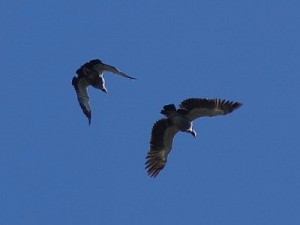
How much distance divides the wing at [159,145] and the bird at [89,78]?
88.3 inches

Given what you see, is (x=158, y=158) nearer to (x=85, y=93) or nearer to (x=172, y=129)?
(x=172, y=129)

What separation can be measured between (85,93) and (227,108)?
5.75 metres

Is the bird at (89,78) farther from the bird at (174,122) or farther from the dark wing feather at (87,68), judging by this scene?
the bird at (174,122)

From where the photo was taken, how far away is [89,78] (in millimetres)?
41031

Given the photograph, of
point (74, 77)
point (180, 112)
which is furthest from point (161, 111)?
point (74, 77)

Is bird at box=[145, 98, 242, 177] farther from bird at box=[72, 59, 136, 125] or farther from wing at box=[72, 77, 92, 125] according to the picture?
Answer: wing at box=[72, 77, 92, 125]

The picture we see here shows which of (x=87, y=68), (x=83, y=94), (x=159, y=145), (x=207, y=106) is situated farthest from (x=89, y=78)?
(x=207, y=106)

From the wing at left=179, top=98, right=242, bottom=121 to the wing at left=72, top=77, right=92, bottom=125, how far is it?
153 inches

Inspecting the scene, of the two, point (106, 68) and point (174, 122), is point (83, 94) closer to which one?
point (106, 68)

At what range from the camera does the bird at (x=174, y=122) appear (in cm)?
3916

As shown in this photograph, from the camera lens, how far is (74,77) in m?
41.4

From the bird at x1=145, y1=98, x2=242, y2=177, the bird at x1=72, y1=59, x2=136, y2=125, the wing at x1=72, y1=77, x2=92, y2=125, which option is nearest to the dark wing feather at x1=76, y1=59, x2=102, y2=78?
the bird at x1=72, y1=59, x2=136, y2=125

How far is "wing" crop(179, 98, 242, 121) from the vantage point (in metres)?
39.0

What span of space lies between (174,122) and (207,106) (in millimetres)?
1392
